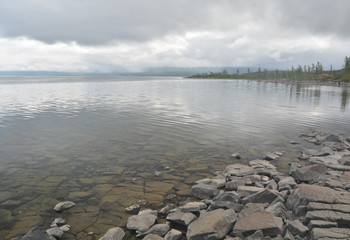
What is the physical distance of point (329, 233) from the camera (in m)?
8.27

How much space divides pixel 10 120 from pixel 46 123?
6495mm

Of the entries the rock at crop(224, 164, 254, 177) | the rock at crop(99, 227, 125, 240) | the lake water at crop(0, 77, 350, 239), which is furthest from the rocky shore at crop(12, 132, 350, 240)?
the lake water at crop(0, 77, 350, 239)

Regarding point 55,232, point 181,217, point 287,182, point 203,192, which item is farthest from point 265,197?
point 55,232

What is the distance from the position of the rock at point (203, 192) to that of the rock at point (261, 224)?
10.9ft

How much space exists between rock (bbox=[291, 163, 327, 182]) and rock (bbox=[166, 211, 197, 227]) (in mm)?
7777

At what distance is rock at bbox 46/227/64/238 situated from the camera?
9.84 metres

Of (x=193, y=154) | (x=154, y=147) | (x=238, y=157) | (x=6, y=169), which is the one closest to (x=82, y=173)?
(x=6, y=169)

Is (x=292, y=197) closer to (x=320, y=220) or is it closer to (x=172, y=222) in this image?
(x=320, y=220)

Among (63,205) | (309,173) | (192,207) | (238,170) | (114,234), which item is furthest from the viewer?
(238,170)

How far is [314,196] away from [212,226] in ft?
16.4

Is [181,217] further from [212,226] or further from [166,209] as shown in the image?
[212,226]

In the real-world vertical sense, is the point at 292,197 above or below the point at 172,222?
above

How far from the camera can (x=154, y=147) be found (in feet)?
71.9

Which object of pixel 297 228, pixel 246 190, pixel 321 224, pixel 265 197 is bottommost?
pixel 246 190
